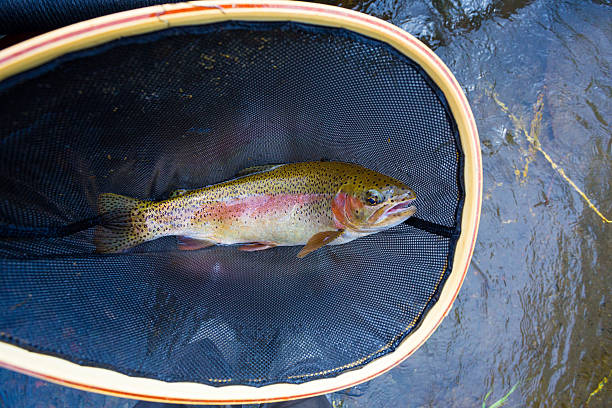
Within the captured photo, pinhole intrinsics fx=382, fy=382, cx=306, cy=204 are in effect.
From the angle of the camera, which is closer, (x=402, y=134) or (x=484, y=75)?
(x=402, y=134)

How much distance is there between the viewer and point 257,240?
1854 mm

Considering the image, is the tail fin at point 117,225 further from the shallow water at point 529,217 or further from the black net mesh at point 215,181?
the shallow water at point 529,217

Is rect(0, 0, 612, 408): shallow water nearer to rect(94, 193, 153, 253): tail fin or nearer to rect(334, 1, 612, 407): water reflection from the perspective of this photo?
rect(334, 1, 612, 407): water reflection

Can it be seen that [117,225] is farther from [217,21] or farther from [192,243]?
[217,21]

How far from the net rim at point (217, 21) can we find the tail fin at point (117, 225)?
0.61 metres

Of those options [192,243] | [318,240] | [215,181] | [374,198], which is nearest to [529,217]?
[374,198]

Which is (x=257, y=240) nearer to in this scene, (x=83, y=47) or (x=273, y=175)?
(x=273, y=175)

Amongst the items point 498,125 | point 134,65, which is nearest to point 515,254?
point 498,125

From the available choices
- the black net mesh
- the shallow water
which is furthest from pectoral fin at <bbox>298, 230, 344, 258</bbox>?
the shallow water

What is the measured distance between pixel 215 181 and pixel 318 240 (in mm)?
612

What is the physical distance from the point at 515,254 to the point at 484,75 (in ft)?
3.67

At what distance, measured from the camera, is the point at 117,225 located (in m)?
1.75

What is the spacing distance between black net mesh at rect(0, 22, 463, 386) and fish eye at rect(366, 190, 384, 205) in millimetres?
242

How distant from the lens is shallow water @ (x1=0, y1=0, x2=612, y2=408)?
7.54 feet
